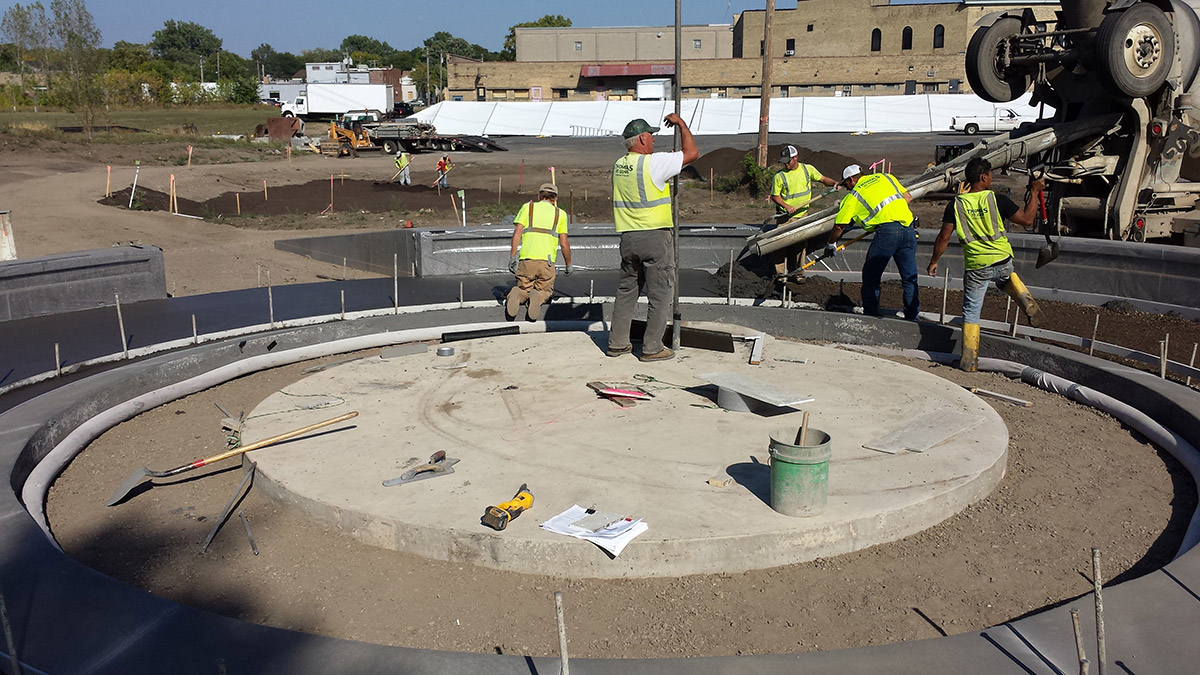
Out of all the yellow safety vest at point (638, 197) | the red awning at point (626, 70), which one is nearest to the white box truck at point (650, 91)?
the red awning at point (626, 70)

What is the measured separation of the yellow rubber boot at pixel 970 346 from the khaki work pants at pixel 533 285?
13.7 ft

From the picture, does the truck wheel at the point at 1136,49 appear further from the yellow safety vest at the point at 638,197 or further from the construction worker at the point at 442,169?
the construction worker at the point at 442,169

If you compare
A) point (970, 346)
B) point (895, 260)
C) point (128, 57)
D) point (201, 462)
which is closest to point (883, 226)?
point (895, 260)

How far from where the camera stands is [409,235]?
42.9ft

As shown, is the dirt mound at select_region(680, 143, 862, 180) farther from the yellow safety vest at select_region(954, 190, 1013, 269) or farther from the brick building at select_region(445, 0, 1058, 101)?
the brick building at select_region(445, 0, 1058, 101)

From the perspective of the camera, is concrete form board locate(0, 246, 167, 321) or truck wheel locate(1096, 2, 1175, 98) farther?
truck wheel locate(1096, 2, 1175, 98)

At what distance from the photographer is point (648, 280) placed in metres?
Result: 7.82

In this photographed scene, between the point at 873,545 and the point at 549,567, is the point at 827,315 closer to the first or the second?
the point at 873,545

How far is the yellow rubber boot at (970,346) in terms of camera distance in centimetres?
802

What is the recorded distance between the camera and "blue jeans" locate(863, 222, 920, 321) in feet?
30.5

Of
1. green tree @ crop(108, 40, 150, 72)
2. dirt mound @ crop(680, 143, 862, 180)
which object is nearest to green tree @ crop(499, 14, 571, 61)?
green tree @ crop(108, 40, 150, 72)

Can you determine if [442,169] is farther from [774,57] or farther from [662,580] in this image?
[774,57]

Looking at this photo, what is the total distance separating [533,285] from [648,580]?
5.70 meters

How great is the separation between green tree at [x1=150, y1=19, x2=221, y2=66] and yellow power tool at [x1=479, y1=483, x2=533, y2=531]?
170 metres
